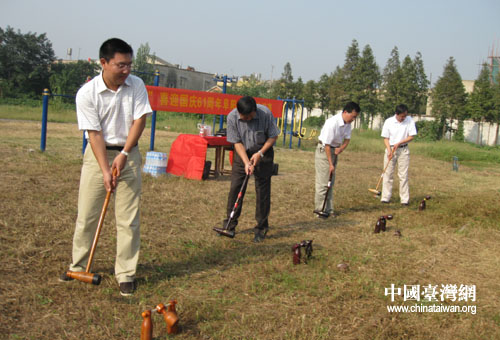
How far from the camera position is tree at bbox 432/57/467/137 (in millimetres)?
33469

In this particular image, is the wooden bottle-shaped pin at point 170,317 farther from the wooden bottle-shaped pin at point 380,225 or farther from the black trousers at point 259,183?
the wooden bottle-shaped pin at point 380,225

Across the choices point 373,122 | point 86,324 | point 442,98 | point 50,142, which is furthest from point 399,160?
point 373,122

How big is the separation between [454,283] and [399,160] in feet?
14.8

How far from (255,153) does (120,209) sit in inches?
85.9

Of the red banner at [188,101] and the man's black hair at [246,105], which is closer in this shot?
the man's black hair at [246,105]

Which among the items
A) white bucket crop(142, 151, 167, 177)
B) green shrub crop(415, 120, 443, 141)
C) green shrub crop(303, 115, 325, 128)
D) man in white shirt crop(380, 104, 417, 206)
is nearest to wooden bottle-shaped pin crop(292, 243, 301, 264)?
man in white shirt crop(380, 104, 417, 206)

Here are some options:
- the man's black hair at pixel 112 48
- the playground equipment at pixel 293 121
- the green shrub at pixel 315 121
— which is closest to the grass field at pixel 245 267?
the man's black hair at pixel 112 48

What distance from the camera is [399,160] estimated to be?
8906 millimetres

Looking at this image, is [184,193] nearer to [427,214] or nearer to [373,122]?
[427,214]

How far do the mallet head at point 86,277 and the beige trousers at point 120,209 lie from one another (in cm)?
18

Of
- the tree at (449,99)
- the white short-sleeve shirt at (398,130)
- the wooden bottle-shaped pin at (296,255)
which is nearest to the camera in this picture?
the wooden bottle-shaped pin at (296,255)

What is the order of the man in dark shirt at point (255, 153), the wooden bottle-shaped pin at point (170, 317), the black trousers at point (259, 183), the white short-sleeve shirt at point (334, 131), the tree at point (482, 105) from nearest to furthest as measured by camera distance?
the wooden bottle-shaped pin at point (170, 317) → the man in dark shirt at point (255, 153) → the black trousers at point (259, 183) → the white short-sleeve shirt at point (334, 131) → the tree at point (482, 105)

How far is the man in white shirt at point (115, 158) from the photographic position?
3.71m

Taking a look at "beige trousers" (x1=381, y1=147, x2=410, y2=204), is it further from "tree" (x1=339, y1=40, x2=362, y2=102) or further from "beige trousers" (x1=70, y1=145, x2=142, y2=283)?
"tree" (x1=339, y1=40, x2=362, y2=102)
